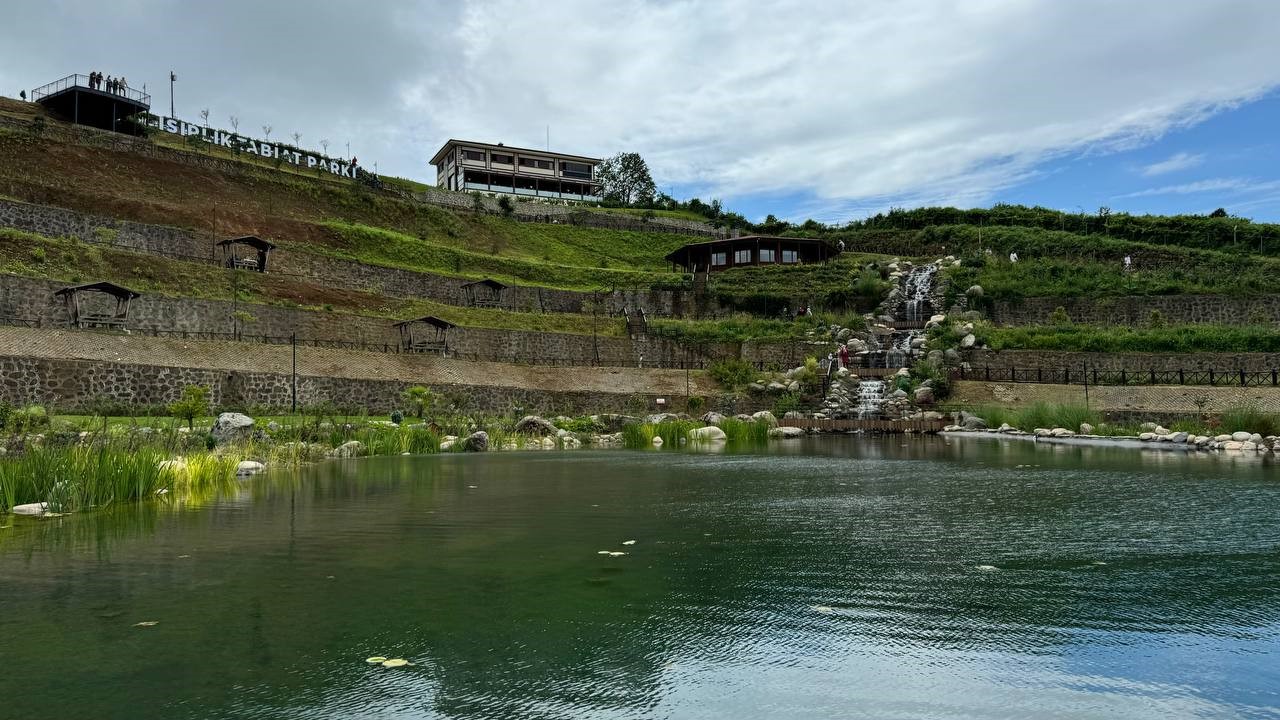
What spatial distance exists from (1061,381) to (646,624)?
39420 mm

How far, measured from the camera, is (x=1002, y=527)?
1037 centimetres

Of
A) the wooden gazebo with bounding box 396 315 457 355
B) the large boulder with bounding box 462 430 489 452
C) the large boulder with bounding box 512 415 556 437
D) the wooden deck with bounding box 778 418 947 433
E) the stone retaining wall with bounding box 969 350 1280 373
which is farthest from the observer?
the wooden gazebo with bounding box 396 315 457 355

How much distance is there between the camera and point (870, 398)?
41188 mm

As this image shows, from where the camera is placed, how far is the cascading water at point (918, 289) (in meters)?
53.5

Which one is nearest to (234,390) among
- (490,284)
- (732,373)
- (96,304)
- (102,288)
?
(102,288)

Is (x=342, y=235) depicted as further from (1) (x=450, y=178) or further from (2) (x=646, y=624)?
(2) (x=646, y=624)

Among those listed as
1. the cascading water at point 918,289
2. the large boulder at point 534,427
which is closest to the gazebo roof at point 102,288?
the large boulder at point 534,427

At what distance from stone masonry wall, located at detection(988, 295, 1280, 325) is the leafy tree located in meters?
35.3

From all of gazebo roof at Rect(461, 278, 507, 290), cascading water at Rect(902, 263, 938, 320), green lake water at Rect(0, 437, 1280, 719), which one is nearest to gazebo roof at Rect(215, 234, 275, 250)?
gazebo roof at Rect(461, 278, 507, 290)

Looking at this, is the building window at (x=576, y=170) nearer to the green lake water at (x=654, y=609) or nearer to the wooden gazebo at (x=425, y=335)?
the wooden gazebo at (x=425, y=335)

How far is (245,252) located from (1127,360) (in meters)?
48.0

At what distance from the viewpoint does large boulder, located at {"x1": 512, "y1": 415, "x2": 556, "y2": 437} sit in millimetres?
32062

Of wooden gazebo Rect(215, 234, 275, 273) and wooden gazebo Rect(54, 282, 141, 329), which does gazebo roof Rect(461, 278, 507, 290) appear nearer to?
wooden gazebo Rect(215, 234, 275, 273)

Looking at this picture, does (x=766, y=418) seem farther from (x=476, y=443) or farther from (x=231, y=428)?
(x=231, y=428)
